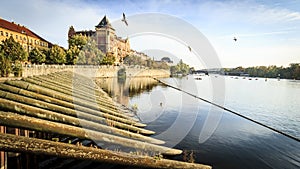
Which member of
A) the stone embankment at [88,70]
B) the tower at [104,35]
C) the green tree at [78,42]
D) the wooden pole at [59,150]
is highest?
A: the tower at [104,35]

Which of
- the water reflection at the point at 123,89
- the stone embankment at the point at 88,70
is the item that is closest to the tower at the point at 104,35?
the stone embankment at the point at 88,70

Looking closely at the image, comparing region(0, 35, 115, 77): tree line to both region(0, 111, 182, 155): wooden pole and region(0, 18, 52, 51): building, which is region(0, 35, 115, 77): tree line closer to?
region(0, 18, 52, 51): building

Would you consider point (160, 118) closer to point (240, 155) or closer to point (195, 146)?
point (195, 146)

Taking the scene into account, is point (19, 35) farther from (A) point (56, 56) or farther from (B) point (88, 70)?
(B) point (88, 70)

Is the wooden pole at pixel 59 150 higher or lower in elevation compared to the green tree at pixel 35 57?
lower

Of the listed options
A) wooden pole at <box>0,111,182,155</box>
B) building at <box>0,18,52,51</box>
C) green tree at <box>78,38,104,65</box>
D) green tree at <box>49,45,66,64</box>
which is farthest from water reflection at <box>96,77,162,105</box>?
building at <box>0,18,52,51</box>

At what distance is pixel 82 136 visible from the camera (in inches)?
275

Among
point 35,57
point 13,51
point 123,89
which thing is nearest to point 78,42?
point 35,57

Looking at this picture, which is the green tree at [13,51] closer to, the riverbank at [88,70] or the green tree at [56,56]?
the riverbank at [88,70]

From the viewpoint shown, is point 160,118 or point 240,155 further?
point 160,118

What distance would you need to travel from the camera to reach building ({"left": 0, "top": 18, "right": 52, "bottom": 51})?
87944mm

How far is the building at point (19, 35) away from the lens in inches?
3462

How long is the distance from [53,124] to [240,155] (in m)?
12.2

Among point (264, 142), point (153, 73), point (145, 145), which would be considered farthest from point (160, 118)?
point (153, 73)
